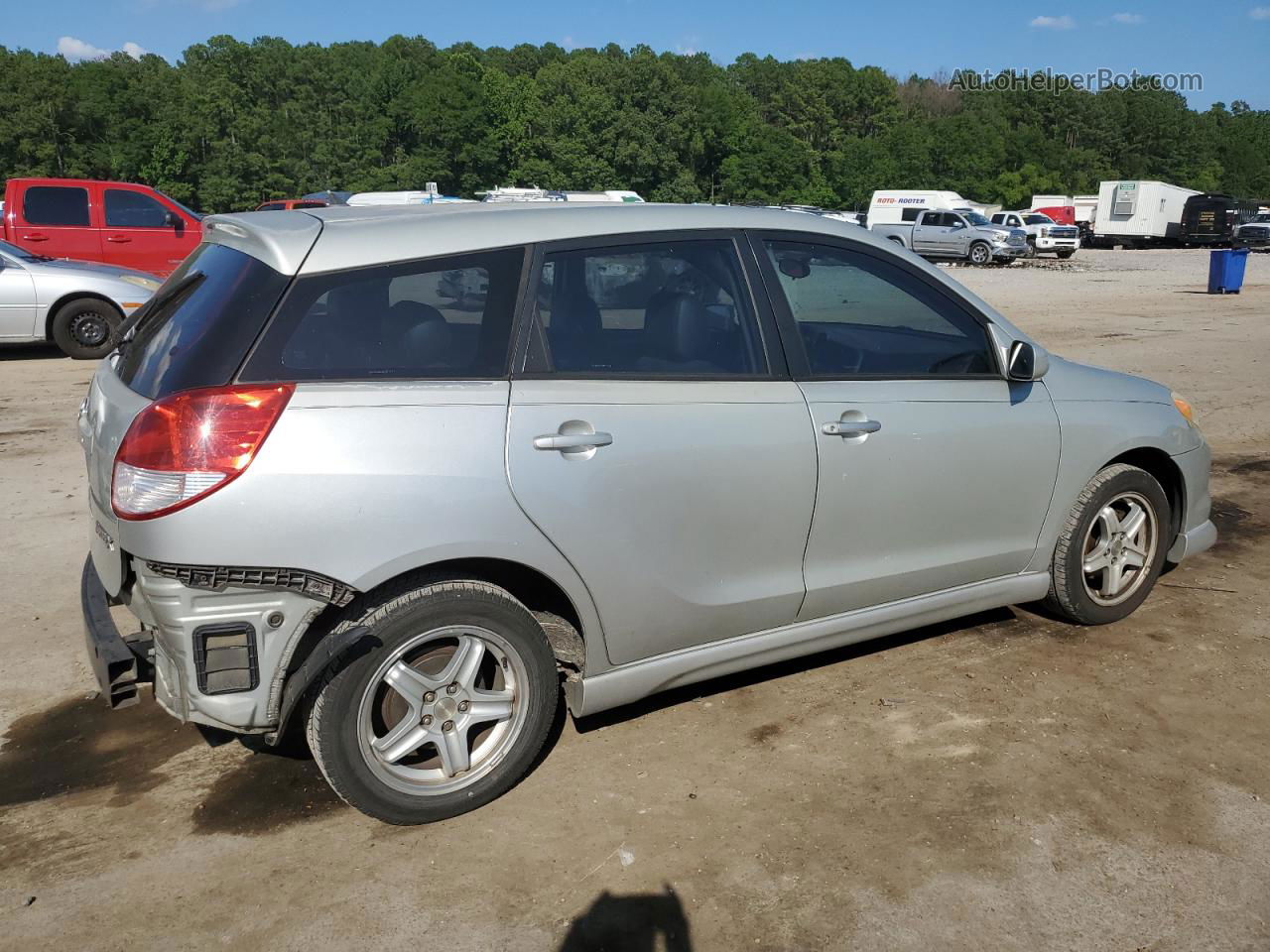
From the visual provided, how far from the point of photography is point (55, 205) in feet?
53.2

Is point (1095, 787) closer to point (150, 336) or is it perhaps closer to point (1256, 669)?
point (1256, 669)

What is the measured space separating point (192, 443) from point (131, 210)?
15.7m

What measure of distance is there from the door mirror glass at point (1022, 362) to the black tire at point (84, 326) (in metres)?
10.7

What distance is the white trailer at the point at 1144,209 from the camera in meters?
51.6

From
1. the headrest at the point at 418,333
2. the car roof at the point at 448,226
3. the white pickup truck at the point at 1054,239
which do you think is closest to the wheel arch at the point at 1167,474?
the car roof at the point at 448,226

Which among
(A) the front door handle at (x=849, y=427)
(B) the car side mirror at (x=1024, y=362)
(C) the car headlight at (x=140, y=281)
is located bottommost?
(C) the car headlight at (x=140, y=281)

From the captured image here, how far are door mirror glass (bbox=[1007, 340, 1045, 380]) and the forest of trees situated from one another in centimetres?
7762

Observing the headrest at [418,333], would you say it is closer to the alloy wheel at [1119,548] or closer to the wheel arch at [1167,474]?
the alloy wheel at [1119,548]

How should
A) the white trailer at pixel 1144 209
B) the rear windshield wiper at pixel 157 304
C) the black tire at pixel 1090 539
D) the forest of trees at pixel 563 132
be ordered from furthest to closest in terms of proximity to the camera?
the forest of trees at pixel 563 132 < the white trailer at pixel 1144 209 < the black tire at pixel 1090 539 < the rear windshield wiper at pixel 157 304

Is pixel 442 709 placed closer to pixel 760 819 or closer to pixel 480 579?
pixel 480 579

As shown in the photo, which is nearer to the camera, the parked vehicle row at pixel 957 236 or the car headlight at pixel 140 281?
the car headlight at pixel 140 281

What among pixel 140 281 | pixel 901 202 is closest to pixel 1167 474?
pixel 140 281

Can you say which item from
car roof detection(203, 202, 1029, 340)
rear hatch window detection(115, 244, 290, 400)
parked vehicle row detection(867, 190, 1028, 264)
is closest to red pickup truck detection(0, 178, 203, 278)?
rear hatch window detection(115, 244, 290, 400)

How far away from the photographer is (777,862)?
307cm
